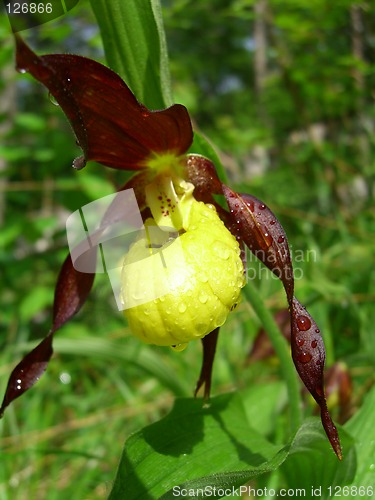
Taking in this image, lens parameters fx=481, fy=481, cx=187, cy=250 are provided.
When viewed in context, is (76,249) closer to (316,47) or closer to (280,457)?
(280,457)

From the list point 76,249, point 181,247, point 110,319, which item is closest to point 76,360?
point 110,319

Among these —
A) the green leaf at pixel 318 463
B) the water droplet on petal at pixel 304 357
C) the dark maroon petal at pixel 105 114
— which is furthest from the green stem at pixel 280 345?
the dark maroon petal at pixel 105 114

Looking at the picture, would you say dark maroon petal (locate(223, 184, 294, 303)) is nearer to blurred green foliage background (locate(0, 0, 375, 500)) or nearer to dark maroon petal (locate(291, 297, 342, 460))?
dark maroon petal (locate(291, 297, 342, 460))

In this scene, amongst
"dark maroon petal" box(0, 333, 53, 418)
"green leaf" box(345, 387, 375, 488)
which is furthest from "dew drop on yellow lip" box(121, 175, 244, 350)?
"green leaf" box(345, 387, 375, 488)

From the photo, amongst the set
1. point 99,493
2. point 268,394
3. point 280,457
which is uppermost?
point 280,457

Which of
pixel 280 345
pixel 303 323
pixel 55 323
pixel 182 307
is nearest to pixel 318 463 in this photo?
pixel 280 345

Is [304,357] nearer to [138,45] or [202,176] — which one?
[202,176]
